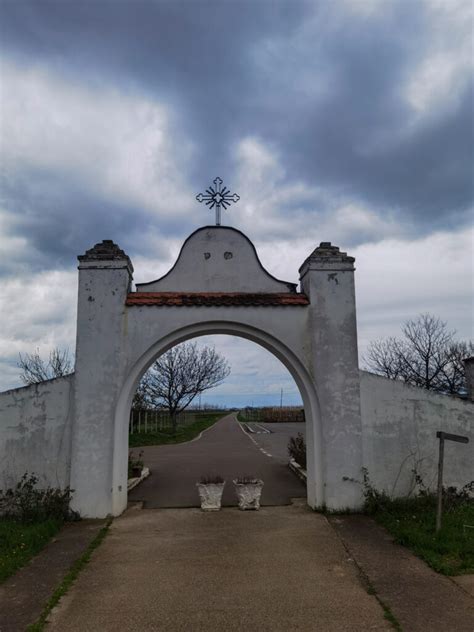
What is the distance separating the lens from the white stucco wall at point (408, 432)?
9.08 meters

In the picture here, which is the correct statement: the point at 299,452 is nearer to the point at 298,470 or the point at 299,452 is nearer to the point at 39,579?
the point at 298,470

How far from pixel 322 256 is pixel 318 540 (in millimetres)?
4917

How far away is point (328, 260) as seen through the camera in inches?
376

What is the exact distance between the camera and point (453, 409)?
938 centimetres

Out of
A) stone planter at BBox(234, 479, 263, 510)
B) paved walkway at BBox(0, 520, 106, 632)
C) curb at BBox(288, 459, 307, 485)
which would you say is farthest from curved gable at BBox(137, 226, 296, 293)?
curb at BBox(288, 459, 307, 485)

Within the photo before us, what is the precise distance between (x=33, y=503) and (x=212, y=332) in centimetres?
424

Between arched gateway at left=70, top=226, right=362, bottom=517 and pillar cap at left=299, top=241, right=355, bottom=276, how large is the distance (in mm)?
19

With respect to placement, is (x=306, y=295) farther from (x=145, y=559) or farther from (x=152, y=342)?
(x=145, y=559)

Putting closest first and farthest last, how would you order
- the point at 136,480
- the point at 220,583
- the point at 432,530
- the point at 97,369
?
the point at 220,583 < the point at 432,530 < the point at 97,369 < the point at 136,480

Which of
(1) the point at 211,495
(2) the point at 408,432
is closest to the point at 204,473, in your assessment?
(1) the point at 211,495

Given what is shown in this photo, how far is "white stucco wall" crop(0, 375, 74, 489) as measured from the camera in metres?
8.78

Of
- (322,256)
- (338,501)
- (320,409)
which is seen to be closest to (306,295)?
(322,256)

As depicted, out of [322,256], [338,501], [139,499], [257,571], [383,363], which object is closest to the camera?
[257,571]

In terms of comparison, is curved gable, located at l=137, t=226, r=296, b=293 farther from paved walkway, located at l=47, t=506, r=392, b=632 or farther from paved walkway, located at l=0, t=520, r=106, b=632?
paved walkway, located at l=0, t=520, r=106, b=632
